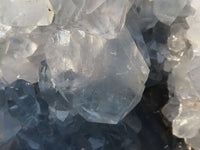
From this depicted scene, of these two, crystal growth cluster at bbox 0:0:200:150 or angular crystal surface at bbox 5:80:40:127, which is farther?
angular crystal surface at bbox 5:80:40:127

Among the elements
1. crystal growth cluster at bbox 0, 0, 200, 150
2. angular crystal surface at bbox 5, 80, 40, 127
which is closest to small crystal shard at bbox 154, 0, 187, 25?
crystal growth cluster at bbox 0, 0, 200, 150

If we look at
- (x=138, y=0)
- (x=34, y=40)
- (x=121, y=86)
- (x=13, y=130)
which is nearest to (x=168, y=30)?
(x=138, y=0)

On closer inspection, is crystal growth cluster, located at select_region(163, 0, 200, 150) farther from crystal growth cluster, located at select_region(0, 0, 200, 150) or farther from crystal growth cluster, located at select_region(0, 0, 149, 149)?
crystal growth cluster, located at select_region(0, 0, 149, 149)

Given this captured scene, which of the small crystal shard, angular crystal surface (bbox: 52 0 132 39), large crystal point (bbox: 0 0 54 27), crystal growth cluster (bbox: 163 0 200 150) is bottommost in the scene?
crystal growth cluster (bbox: 163 0 200 150)

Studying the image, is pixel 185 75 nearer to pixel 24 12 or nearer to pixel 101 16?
pixel 101 16

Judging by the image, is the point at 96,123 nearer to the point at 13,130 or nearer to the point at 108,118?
the point at 108,118

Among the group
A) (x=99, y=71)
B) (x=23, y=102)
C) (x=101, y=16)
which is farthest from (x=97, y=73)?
(x=23, y=102)

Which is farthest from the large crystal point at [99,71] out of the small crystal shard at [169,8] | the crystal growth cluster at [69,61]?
the small crystal shard at [169,8]
